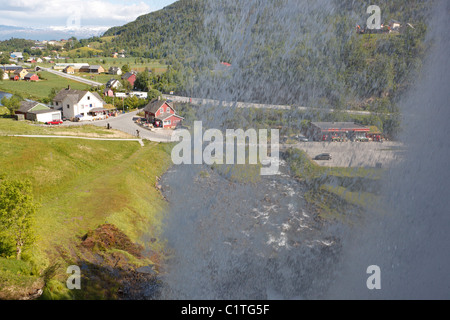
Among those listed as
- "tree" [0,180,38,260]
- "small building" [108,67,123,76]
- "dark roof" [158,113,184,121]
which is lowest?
"tree" [0,180,38,260]

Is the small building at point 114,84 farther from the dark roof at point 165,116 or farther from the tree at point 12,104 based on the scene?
the dark roof at point 165,116

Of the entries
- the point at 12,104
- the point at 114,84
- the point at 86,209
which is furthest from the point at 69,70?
the point at 86,209

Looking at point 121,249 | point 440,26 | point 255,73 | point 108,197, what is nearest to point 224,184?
point 108,197

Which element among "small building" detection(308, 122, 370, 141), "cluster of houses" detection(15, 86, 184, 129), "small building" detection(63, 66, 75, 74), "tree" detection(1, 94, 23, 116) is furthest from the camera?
"small building" detection(63, 66, 75, 74)

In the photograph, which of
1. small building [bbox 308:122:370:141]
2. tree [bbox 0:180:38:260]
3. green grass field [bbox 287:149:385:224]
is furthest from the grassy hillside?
small building [bbox 308:122:370:141]

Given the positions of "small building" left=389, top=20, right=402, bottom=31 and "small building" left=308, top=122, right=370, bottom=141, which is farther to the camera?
"small building" left=389, top=20, right=402, bottom=31

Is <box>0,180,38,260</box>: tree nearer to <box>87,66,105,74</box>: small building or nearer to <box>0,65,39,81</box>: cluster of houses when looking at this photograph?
<box>0,65,39,81</box>: cluster of houses

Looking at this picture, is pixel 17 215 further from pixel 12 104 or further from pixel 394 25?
pixel 394 25
